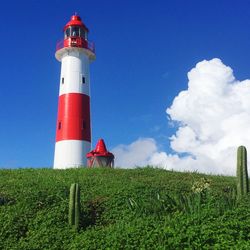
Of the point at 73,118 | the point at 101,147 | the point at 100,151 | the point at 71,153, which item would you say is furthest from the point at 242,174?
the point at 73,118

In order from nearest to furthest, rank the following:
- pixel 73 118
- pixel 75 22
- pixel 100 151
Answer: pixel 100 151 → pixel 73 118 → pixel 75 22

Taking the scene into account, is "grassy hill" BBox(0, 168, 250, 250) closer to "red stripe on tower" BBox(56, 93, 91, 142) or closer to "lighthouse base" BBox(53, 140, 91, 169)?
"lighthouse base" BBox(53, 140, 91, 169)

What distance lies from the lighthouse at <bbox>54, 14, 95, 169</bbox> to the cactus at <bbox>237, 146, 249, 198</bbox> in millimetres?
17494

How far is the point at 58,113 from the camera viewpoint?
35500mm

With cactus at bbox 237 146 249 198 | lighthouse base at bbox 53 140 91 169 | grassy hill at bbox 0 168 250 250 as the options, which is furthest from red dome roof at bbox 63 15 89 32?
cactus at bbox 237 146 249 198

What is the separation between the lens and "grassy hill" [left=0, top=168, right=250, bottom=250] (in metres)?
13.2

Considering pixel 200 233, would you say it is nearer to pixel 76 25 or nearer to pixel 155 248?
pixel 155 248

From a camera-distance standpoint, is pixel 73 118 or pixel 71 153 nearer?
pixel 71 153

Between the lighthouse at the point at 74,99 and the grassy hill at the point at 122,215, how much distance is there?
11.0m

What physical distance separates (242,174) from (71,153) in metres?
18.4

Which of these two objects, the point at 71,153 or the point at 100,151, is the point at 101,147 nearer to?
the point at 100,151

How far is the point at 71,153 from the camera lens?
3381cm

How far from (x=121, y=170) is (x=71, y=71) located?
12.9 meters

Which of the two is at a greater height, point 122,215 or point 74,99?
point 74,99
